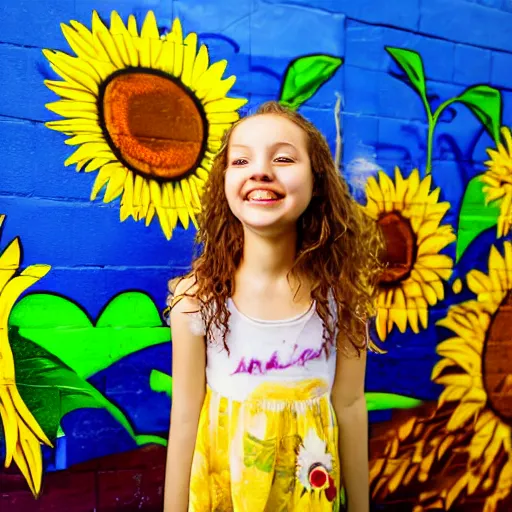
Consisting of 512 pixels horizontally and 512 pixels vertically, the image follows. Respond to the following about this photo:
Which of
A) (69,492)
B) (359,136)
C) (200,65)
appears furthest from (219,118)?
(69,492)

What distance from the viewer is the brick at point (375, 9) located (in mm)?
1857

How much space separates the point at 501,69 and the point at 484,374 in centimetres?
113

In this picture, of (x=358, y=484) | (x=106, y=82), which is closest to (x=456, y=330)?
(x=358, y=484)

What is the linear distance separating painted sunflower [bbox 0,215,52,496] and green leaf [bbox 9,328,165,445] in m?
0.02

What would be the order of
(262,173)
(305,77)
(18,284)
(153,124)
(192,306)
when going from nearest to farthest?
(262,173) < (192,306) < (18,284) < (153,124) < (305,77)

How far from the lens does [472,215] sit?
6.77 ft

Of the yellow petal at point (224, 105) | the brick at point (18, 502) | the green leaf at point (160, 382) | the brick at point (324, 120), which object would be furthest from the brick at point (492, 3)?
the brick at point (18, 502)

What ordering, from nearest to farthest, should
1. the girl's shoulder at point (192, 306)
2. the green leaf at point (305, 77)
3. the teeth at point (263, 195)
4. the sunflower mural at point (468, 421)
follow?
the teeth at point (263, 195) < the girl's shoulder at point (192, 306) < the green leaf at point (305, 77) < the sunflower mural at point (468, 421)

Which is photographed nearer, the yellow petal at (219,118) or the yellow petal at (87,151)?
the yellow petal at (87,151)

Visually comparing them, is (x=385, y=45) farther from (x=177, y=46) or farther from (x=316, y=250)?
(x=316, y=250)

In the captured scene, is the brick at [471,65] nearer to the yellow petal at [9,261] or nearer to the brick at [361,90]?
the brick at [361,90]

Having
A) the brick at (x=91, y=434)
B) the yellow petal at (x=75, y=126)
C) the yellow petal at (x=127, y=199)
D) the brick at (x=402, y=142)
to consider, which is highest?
the brick at (x=402, y=142)

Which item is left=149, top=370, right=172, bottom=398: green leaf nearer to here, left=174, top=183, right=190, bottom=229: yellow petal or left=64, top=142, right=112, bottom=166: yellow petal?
left=174, top=183, right=190, bottom=229: yellow petal

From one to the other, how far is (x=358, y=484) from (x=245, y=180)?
89 cm
